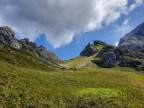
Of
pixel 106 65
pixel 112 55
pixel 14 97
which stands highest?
pixel 112 55

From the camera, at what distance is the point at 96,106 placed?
16828 millimetres

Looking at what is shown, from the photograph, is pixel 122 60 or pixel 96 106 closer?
pixel 96 106

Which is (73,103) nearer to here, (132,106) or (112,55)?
(132,106)

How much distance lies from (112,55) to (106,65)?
76.3 ft

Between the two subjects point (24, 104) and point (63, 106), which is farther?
point (63, 106)

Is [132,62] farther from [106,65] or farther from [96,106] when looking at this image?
[96,106]

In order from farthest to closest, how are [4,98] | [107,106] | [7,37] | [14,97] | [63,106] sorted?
1. [7,37]
2. [107,106]
3. [63,106]
4. [14,97]
5. [4,98]

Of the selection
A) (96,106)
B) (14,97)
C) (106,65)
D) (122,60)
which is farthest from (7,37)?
(122,60)

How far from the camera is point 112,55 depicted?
531 feet

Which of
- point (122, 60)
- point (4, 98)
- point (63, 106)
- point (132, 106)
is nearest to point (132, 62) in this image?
point (122, 60)

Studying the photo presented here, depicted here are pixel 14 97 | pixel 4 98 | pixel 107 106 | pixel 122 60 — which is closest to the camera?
pixel 4 98

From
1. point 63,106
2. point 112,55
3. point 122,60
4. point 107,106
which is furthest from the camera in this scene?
point 112,55

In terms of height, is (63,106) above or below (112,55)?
below

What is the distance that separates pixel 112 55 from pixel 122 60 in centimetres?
1911
